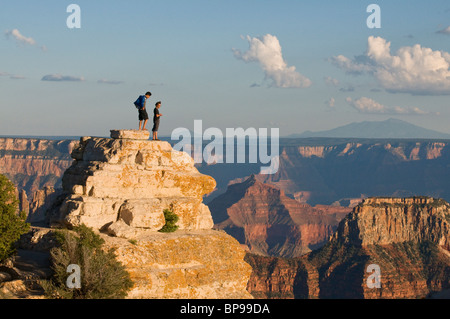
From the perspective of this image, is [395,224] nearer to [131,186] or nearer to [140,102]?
[140,102]

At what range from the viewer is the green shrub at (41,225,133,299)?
21.0m

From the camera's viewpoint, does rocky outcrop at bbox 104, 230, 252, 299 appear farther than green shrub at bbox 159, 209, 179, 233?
No

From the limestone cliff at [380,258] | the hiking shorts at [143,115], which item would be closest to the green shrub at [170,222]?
the hiking shorts at [143,115]

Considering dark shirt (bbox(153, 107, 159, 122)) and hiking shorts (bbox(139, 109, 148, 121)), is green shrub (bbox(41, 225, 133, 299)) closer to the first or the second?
hiking shorts (bbox(139, 109, 148, 121))

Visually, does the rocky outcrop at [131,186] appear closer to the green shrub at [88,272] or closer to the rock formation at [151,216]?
the rock formation at [151,216]

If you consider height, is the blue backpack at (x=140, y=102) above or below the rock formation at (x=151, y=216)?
above

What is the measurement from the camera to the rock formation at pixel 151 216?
939 inches

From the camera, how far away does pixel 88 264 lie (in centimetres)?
2106

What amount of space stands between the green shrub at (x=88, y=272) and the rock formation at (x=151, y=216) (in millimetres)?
675

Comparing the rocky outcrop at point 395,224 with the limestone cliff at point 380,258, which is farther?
the rocky outcrop at point 395,224

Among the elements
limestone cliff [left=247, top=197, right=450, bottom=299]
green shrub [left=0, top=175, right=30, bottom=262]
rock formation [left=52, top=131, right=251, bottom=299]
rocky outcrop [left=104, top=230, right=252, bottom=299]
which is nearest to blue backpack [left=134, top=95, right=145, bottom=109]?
rock formation [left=52, top=131, right=251, bottom=299]

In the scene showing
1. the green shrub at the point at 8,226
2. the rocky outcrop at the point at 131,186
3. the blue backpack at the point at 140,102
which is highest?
the blue backpack at the point at 140,102

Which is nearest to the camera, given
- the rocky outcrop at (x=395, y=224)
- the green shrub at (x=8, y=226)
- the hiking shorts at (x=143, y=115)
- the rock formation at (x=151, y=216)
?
the green shrub at (x=8, y=226)

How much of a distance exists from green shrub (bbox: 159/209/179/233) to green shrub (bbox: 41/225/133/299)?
10.9 feet
